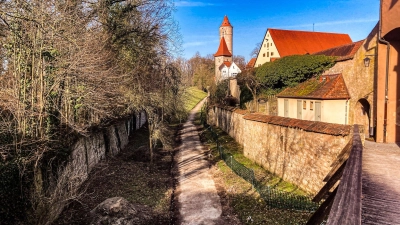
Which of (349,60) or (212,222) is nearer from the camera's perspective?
(212,222)

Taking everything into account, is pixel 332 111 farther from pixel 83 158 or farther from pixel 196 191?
pixel 83 158

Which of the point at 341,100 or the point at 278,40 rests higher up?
the point at 278,40

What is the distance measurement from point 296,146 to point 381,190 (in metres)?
8.04

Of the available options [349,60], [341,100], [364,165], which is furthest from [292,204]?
[349,60]

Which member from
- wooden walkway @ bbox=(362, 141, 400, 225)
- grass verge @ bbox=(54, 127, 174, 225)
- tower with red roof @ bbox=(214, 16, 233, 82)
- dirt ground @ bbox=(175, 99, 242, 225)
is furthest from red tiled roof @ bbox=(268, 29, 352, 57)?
tower with red roof @ bbox=(214, 16, 233, 82)

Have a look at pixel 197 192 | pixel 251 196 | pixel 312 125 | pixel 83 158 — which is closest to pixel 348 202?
pixel 312 125

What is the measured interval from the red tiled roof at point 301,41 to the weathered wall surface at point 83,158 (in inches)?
948

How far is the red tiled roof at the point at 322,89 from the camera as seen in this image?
17.6m

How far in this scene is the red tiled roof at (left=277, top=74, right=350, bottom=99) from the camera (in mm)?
17594

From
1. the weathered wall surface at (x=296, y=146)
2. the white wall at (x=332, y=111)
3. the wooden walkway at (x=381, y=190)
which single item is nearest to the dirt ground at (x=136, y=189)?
the weathered wall surface at (x=296, y=146)

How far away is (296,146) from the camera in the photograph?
38.5 feet

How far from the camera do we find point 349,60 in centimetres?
1822

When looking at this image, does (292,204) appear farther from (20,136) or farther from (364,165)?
(20,136)

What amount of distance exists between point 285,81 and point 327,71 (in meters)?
4.25
